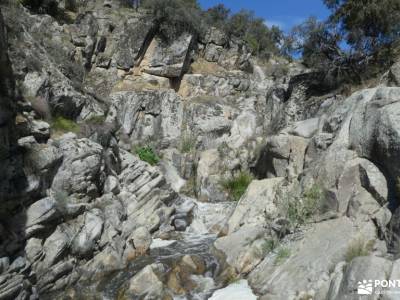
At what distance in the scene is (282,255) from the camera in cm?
1066

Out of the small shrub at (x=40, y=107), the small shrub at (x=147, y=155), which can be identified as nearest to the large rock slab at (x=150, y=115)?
the small shrub at (x=147, y=155)

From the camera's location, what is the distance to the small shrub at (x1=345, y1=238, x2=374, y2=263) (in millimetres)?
9134

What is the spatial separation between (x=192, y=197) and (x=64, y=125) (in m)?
7.50

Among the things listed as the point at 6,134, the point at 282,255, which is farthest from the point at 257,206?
the point at 6,134

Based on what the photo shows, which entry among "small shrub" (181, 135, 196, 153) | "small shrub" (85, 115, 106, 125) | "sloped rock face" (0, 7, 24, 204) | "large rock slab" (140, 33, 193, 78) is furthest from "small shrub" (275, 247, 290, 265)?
"large rock slab" (140, 33, 193, 78)

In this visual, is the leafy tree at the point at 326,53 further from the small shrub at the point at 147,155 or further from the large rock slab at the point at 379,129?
the small shrub at the point at 147,155

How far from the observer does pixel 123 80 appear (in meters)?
27.5

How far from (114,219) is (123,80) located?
1569 centimetres

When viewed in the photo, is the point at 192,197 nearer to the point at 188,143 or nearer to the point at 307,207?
the point at 188,143

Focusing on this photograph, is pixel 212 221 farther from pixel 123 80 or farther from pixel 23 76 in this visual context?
pixel 123 80

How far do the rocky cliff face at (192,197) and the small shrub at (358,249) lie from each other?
36 mm

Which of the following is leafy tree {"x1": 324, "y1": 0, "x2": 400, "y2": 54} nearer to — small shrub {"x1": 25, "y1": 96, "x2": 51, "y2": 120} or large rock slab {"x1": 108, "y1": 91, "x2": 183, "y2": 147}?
large rock slab {"x1": 108, "y1": 91, "x2": 183, "y2": 147}

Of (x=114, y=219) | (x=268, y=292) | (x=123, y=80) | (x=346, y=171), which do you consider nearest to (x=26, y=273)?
(x=114, y=219)

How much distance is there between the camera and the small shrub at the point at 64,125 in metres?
14.5
